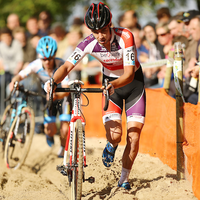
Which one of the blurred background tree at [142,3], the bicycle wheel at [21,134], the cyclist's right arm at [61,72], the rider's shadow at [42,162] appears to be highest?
the blurred background tree at [142,3]

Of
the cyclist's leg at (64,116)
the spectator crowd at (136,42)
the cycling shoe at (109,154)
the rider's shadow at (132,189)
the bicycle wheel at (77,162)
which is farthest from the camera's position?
the spectator crowd at (136,42)

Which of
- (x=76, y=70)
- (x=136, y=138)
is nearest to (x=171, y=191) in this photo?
(x=136, y=138)

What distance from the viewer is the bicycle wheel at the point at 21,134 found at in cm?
618

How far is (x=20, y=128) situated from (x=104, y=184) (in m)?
2.37

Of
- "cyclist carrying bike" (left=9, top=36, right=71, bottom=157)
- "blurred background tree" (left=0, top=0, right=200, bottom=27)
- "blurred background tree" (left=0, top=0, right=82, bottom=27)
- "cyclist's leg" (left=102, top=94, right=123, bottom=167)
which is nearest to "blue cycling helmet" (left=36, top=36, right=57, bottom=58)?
"cyclist carrying bike" (left=9, top=36, right=71, bottom=157)

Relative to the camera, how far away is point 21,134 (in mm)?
6344

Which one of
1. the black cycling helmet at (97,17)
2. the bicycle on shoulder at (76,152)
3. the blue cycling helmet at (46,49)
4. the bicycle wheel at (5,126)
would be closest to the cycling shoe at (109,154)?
the bicycle on shoulder at (76,152)

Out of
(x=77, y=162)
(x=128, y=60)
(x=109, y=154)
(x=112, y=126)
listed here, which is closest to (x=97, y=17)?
(x=128, y=60)

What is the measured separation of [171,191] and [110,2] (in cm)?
1126

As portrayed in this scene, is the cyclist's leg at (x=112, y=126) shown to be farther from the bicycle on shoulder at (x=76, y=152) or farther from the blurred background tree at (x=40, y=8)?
the blurred background tree at (x=40, y=8)

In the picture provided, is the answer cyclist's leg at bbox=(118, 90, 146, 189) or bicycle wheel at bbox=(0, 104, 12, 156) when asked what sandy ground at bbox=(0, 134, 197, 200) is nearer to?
cyclist's leg at bbox=(118, 90, 146, 189)

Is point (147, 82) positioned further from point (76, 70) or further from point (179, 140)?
point (179, 140)

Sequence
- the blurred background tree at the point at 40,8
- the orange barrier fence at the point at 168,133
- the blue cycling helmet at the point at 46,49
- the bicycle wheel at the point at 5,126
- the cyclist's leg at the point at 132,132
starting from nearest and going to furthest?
the orange barrier fence at the point at 168,133 < the cyclist's leg at the point at 132,132 < the blue cycling helmet at the point at 46,49 < the bicycle wheel at the point at 5,126 < the blurred background tree at the point at 40,8

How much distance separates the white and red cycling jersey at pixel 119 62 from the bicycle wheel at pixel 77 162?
797mm
